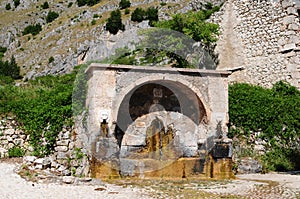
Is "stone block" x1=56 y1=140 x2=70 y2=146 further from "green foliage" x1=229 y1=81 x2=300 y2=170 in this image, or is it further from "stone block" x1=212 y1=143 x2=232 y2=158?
"green foliage" x1=229 y1=81 x2=300 y2=170

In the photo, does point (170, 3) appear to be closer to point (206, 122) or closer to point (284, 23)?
point (284, 23)

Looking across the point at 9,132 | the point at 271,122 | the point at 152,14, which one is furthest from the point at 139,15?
the point at 9,132

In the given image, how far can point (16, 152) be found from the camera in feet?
42.7

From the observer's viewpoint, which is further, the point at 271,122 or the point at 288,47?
the point at 288,47

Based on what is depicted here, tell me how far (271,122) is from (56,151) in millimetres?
8039

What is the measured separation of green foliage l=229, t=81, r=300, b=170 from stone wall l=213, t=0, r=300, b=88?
9.61ft

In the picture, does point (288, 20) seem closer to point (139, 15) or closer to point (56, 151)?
point (56, 151)

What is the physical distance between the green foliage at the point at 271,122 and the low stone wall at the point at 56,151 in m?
5.62

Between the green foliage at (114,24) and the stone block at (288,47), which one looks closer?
the stone block at (288,47)

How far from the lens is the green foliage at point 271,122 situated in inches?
543

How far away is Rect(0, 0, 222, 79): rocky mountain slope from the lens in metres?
42.0

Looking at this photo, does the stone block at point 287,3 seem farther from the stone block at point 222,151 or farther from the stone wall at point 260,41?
the stone block at point 222,151

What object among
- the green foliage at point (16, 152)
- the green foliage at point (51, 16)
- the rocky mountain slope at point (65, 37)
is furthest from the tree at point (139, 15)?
the green foliage at point (16, 152)

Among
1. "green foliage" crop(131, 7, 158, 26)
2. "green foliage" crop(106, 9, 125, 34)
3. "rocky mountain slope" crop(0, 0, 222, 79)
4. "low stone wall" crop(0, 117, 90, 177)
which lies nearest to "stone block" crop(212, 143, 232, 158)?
"low stone wall" crop(0, 117, 90, 177)
